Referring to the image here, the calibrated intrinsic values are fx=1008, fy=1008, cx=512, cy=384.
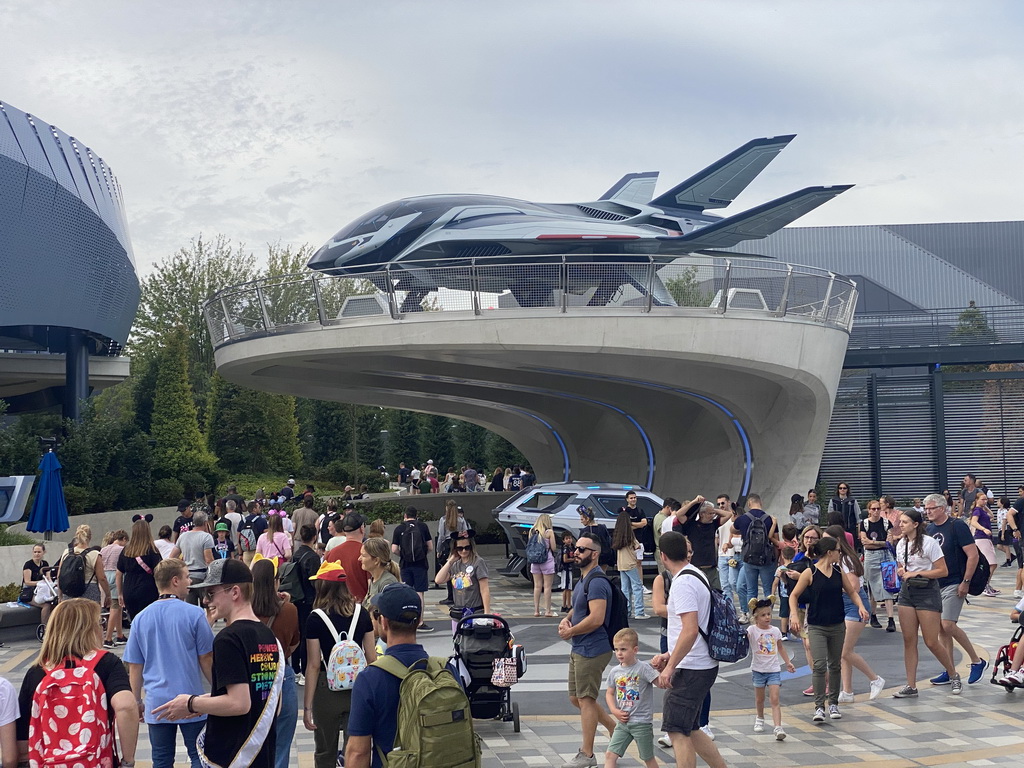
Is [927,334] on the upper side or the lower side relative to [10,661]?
upper

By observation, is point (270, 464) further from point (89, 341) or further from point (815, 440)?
point (815, 440)

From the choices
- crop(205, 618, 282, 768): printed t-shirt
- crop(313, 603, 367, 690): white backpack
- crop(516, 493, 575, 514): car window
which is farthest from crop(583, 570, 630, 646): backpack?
crop(516, 493, 575, 514): car window

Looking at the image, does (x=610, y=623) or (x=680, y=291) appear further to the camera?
(x=680, y=291)

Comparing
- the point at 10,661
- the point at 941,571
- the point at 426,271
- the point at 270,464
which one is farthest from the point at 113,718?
the point at 270,464

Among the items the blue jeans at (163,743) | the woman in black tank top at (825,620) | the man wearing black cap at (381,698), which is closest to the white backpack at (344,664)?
the blue jeans at (163,743)

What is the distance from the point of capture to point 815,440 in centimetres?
2294

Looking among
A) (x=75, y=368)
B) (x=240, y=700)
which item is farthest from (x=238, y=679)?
(x=75, y=368)

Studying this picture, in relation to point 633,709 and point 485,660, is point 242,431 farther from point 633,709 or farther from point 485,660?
point 633,709

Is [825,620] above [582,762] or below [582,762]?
above

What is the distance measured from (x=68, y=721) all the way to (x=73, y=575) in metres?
6.26

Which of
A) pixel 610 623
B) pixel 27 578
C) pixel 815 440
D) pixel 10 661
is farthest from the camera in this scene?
pixel 815 440

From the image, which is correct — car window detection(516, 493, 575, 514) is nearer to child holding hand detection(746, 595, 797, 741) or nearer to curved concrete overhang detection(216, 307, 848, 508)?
curved concrete overhang detection(216, 307, 848, 508)

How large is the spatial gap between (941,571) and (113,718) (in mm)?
7524

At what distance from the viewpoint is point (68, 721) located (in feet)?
15.0
